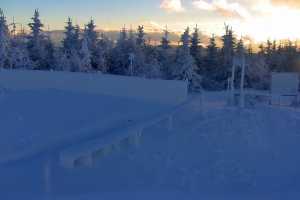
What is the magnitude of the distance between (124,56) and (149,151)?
4102 centimetres

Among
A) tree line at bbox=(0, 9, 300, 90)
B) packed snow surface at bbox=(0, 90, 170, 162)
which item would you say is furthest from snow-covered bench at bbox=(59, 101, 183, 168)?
tree line at bbox=(0, 9, 300, 90)

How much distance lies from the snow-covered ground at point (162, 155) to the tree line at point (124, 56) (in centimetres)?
2825

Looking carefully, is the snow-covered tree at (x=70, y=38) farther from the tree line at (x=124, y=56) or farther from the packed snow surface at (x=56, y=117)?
the packed snow surface at (x=56, y=117)

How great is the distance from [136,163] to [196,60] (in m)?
44.2

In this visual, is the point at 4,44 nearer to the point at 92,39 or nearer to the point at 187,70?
the point at 92,39

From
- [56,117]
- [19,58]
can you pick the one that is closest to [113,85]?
[56,117]

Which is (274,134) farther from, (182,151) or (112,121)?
(112,121)

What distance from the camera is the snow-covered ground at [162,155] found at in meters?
8.45

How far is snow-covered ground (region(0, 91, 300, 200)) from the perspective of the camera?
8445 mm

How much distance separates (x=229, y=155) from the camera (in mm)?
10969

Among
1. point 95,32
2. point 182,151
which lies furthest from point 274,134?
point 95,32

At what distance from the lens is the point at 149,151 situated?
10.8 metres

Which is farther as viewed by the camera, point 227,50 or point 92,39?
point 227,50

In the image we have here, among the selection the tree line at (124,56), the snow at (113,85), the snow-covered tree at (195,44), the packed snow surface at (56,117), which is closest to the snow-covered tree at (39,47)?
the tree line at (124,56)
